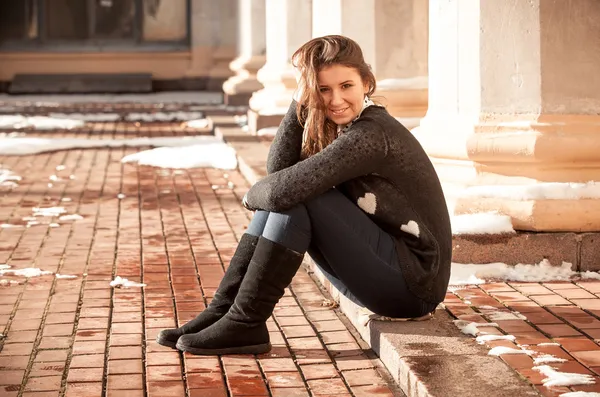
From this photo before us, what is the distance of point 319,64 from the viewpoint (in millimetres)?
4133

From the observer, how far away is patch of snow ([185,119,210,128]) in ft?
48.6

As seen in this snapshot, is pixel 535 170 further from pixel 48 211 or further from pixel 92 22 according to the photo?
pixel 92 22

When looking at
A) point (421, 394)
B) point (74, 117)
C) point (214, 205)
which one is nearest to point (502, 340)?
point (421, 394)

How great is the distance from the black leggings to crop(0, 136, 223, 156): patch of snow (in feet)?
26.7

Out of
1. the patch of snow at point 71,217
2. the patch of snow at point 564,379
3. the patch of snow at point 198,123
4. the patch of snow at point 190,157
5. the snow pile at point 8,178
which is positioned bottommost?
the patch of snow at point 71,217

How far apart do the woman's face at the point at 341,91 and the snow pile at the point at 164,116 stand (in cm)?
1189

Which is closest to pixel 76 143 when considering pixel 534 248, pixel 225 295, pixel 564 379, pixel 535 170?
pixel 535 170

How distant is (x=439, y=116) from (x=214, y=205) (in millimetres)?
2553

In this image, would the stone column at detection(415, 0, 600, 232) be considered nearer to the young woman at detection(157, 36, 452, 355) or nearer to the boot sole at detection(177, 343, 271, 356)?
the young woman at detection(157, 36, 452, 355)

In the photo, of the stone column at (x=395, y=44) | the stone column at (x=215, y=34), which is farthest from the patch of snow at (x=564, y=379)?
the stone column at (x=215, y=34)

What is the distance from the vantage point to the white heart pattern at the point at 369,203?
415cm

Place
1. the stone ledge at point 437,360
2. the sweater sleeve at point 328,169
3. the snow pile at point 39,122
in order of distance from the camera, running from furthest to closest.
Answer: the snow pile at point 39,122
the sweater sleeve at point 328,169
the stone ledge at point 437,360

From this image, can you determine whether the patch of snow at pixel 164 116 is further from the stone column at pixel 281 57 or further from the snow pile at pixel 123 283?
the snow pile at pixel 123 283

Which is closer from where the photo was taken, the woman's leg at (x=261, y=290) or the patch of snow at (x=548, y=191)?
the woman's leg at (x=261, y=290)
